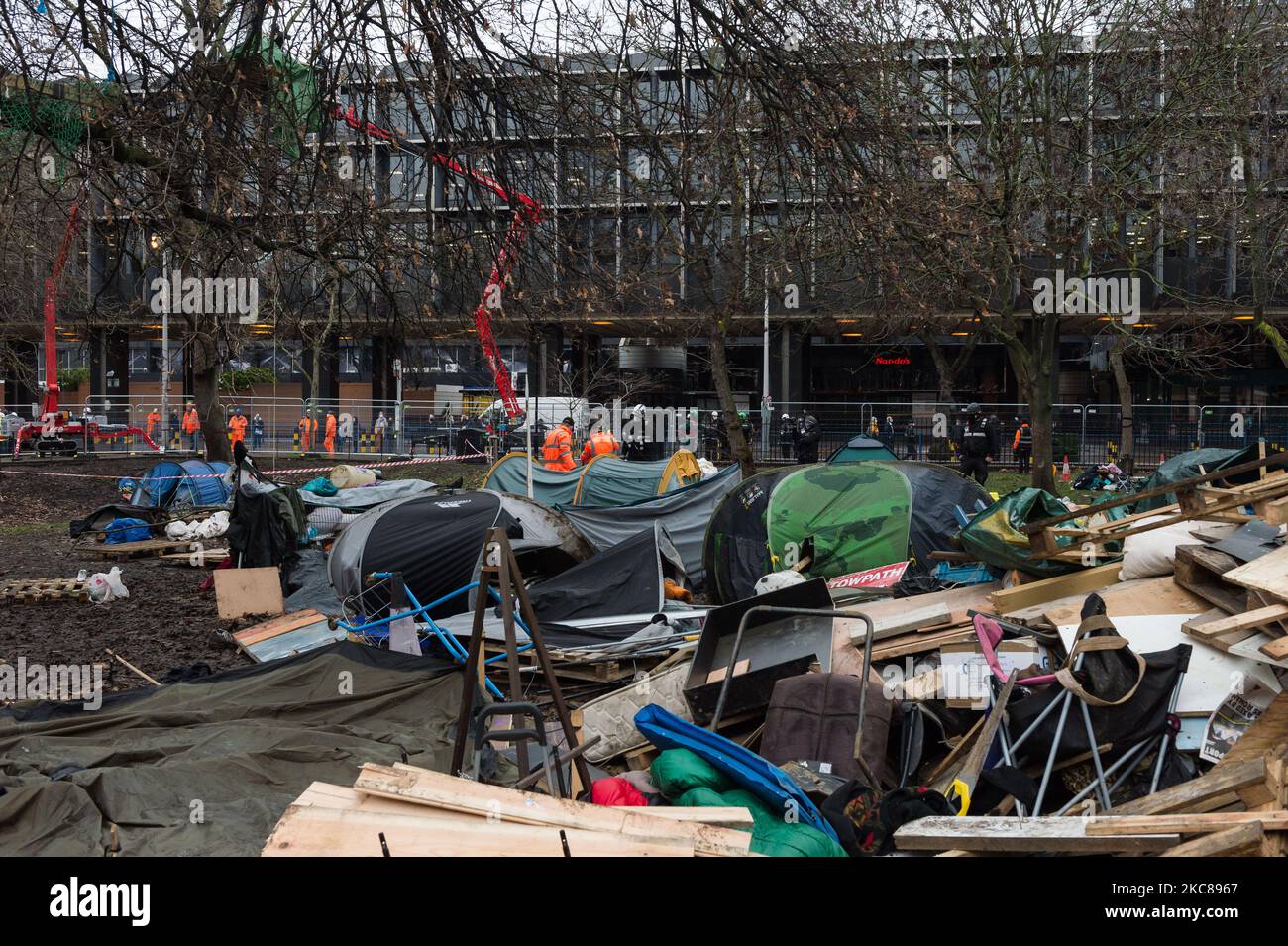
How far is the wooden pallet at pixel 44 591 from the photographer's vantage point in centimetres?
1177

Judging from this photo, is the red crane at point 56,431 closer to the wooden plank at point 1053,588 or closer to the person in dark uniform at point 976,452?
the person in dark uniform at point 976,452

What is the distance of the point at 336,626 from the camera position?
954 centimetres

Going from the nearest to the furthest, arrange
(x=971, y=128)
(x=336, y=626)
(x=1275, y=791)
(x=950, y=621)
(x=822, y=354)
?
(x=1275, y=791)
(x=950, y=621)
(x=336, y=626)
(x=971, y=128)
(x=822, y=354)

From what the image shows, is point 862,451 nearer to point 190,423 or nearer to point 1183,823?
point 1183,823

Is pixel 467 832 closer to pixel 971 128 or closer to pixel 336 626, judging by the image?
pixel 336 626

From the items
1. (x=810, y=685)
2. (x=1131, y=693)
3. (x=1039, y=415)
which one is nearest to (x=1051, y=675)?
(x=1131, y=693)

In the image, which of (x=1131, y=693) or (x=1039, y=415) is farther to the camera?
(x=1039, y=415)

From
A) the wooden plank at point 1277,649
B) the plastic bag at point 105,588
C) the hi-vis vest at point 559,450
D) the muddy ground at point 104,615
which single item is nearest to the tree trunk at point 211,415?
the muddy ground at point 104,615

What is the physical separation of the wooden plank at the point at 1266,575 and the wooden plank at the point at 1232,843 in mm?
1987

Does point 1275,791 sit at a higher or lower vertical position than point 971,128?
lower

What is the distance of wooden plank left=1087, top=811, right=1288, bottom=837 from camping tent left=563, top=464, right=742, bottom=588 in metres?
8.29

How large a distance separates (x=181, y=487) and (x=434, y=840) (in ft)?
53.1

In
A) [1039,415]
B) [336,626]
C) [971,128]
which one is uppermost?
[971,128]

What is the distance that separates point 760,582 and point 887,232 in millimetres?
3281
